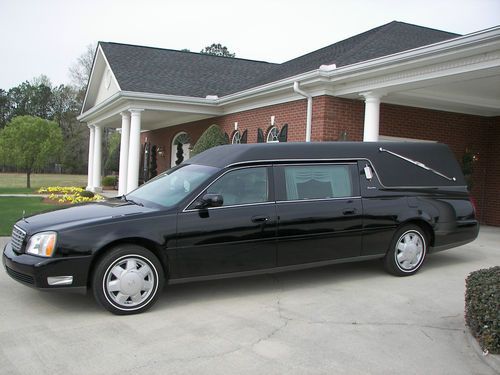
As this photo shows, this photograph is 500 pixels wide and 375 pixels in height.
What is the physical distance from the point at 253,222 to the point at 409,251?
2422 millimetres

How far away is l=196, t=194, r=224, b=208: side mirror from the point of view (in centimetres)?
510

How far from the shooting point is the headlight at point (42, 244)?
461 cm

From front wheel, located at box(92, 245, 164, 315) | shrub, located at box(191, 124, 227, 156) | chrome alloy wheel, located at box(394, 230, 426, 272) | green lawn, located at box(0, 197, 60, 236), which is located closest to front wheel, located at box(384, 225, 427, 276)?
chrome alloy wheel, located at box(394, 230, 426, 272)

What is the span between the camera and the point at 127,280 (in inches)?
187

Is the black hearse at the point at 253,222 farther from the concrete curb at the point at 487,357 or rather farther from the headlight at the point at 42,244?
the concrete curb at the point at 487,357

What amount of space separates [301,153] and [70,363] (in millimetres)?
3467

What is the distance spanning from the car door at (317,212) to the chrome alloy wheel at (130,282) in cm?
148

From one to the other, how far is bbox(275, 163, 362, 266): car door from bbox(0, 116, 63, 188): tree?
68.7 ft

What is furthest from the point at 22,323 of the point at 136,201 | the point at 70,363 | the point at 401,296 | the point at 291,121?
the point at 291,121

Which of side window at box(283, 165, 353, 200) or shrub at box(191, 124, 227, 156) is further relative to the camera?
shrub at box(191, 124, 227, 156)

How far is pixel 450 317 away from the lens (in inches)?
193

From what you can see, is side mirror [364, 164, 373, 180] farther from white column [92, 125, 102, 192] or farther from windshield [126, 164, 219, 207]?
white column [92, 125, 102, 192]

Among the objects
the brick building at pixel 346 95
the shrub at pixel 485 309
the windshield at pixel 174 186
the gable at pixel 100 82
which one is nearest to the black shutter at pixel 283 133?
the brick building at pixel 346 95

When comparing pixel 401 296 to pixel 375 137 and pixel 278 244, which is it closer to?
pixel 278 244
